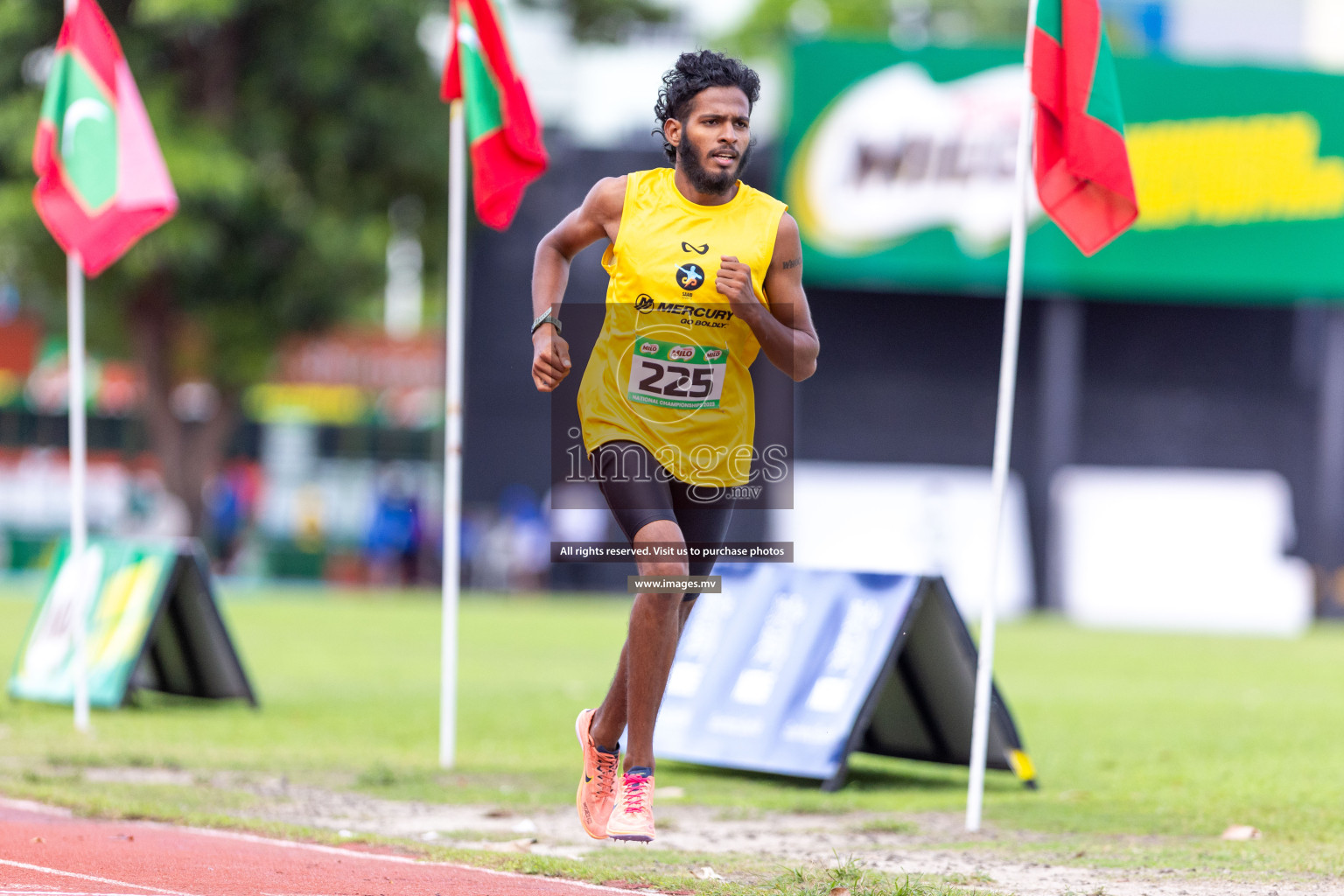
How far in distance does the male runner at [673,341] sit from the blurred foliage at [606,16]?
86.0 feet

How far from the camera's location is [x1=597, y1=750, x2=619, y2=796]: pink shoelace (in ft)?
19.8

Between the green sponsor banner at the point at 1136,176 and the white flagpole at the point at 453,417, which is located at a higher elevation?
the green sponsor banner at the point at 1136,176

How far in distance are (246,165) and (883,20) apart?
87.3ft

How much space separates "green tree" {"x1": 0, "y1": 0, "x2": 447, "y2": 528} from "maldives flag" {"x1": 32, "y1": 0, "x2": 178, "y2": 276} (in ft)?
50.2

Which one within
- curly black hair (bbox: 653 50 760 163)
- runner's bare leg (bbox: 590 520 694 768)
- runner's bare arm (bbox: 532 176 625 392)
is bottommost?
runner's bare leg (bbox: 590 520 694 768)

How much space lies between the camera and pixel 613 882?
5.90 metres

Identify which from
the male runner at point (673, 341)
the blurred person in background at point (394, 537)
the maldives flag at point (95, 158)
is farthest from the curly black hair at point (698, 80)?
the blurred person in background at point (394, 537)

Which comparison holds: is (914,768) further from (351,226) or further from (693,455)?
(351,226)

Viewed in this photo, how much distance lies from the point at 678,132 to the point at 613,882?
2432 millimetres

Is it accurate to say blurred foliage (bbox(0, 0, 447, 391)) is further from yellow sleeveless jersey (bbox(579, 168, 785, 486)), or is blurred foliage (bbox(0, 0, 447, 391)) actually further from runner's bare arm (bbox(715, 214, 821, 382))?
runner's bare arm (bbox(715, 214, 821, 382))

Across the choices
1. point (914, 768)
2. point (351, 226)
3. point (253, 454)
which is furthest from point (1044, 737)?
point (253, 454)

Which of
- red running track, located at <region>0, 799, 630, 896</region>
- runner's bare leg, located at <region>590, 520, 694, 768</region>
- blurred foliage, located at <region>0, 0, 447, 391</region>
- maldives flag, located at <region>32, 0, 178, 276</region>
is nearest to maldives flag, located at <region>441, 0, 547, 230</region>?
maldives flag, located at <region>32, 0, 178, 276</region>

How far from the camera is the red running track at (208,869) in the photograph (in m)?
5.52

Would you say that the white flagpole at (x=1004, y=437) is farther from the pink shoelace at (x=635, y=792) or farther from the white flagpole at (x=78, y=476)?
the white flagpole at (x=78, y=476)
